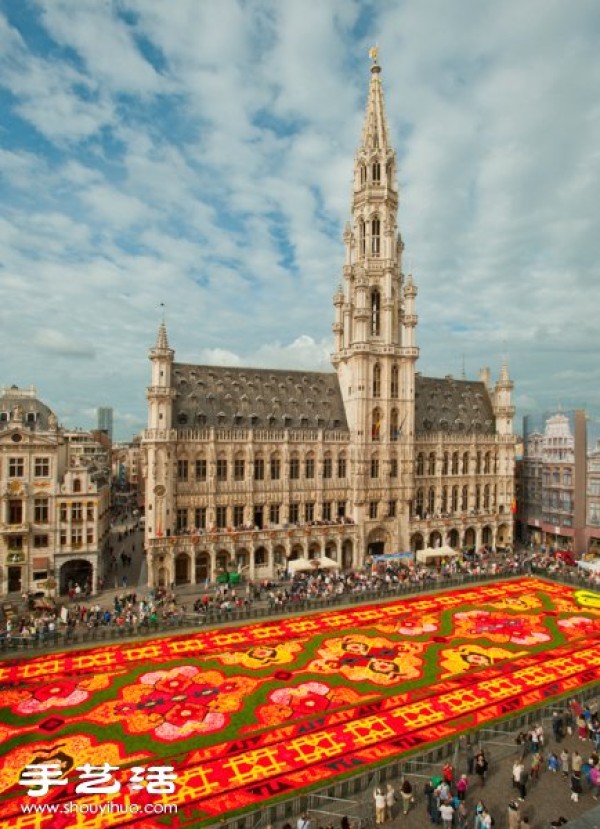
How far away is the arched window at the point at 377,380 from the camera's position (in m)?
71.4

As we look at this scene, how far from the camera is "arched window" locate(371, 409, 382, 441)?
70875mm

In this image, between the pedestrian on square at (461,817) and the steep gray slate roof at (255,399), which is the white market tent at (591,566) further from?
the pedestrian on square at (461,817)

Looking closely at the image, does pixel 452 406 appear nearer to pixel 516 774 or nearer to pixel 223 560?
pixel 223 560

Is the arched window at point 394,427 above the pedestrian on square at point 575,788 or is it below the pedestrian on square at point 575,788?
above

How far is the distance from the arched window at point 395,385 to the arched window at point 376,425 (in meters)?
3.45

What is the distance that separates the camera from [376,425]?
234ft

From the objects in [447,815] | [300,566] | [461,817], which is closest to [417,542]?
[300,566]

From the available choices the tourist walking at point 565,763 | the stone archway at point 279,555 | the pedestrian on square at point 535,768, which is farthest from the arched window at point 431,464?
the pedestrian on square at point 535,768

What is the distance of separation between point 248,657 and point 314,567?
2108 cm

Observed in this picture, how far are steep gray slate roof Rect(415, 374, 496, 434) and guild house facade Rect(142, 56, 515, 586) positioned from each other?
22cm

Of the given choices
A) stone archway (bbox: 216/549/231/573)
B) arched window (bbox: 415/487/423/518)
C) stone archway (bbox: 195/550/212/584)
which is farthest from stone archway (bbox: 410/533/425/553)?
stone archway (bbox: 195/550/212/584)

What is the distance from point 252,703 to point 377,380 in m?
48.4

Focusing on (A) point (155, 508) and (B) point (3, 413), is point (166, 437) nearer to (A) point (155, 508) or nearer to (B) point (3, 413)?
(A) point (155, 508)

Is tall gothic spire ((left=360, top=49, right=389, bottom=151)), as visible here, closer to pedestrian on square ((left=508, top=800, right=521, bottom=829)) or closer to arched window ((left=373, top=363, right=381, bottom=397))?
arched window ((left=373, top=363, right=381, bottom=397))
